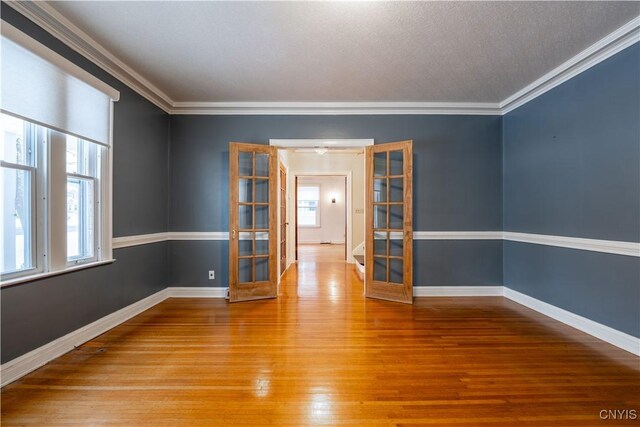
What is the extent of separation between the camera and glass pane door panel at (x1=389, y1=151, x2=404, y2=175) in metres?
3.78

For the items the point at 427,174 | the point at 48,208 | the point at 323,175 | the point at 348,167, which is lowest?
the point at 48,208

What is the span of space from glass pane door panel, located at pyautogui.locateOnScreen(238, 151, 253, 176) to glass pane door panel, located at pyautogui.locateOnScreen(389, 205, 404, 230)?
77.5 inches

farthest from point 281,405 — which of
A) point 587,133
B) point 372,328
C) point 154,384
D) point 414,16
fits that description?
point 587,133

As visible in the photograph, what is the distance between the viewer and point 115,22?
2191 mm

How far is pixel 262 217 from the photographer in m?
3.86

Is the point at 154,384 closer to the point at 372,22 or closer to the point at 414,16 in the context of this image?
the point at 372,22

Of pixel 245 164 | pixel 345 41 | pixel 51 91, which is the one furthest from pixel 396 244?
pixel 51 91

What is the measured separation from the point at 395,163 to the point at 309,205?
22.3ft

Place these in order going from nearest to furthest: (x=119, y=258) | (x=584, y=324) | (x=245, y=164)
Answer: (x=584, y=324) → (x=119, y=258) → (x=245, y=164)

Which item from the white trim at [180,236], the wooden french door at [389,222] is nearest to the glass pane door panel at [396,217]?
the wooden french door at [389,222]

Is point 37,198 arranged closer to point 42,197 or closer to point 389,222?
point 42,197

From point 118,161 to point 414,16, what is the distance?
3.05 meters

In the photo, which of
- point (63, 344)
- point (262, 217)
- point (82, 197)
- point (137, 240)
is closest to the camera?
point (63, 344)

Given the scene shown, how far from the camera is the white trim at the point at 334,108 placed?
3805mm
